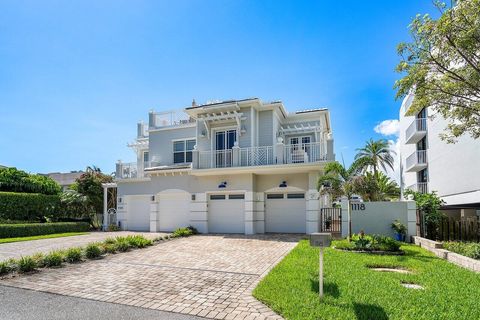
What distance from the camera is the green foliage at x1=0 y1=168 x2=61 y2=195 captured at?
72.5 ft

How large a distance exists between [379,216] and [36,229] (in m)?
20.5

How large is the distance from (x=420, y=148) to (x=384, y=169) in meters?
3.71

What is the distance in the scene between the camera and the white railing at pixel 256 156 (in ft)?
56.6

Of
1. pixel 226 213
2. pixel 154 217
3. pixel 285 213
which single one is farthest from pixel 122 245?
pixel 285 213

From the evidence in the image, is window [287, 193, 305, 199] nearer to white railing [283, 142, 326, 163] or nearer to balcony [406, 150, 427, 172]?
white railing [283, 142, 326, 163]

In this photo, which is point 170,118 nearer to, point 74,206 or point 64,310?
point 74,206

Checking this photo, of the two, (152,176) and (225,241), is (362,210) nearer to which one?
(225,241)

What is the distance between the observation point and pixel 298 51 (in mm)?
12250

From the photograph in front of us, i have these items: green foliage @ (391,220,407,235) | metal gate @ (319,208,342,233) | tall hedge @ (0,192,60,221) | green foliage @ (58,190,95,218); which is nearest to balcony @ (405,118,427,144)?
metal gate @ (319,208,342,233)

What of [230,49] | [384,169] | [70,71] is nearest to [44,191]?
[70,71]

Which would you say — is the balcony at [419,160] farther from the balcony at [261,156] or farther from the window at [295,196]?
the window at [295,196]

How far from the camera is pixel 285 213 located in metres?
18.0

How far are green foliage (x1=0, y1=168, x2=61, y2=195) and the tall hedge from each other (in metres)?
0.91

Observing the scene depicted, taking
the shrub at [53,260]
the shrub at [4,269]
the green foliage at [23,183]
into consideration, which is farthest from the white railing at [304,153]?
the green foliage at [23,183]
